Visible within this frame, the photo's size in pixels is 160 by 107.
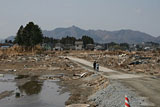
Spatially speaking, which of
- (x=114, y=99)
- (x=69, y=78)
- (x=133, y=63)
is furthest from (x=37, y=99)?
(x=133, y=63)

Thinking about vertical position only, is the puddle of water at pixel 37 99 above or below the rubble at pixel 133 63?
below

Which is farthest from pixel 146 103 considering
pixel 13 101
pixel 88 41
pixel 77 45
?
pixel 88 41

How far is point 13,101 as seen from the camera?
19.2 metres

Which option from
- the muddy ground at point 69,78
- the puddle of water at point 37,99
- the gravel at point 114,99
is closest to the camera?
the gravel at point 114,99

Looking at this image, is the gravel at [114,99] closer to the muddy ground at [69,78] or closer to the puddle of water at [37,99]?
the muddy ground at [69,78]

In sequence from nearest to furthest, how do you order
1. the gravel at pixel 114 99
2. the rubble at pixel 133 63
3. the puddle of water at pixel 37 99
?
the gravel at pixel 114 99 < the puddle of water at pixel 37 99 < the rubble at pixel 133 63

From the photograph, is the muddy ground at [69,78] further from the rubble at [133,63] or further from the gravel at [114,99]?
the rubble at [133,63]

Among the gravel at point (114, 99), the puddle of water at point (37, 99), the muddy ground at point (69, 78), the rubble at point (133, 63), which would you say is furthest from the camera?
the rubble at point (133, 63)

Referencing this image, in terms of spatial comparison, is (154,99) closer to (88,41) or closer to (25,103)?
(25,103)

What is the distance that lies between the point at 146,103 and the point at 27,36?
83.9m

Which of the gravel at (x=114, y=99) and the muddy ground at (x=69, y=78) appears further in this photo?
the muddy ground at (x=69, y=78)

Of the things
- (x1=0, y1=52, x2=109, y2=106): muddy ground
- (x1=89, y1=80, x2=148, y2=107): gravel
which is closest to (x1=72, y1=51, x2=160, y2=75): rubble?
(x1=0, y1=52, x2=109, y2=106): muddy ground

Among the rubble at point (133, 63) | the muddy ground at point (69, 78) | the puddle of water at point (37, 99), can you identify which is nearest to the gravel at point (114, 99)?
the muddy ground at point (69, 78)

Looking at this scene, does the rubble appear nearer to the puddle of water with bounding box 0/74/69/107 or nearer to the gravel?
the puddle of water with bounding box 0/74/69/107
